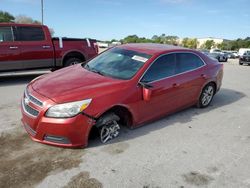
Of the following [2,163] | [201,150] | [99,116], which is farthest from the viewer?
[201,150]

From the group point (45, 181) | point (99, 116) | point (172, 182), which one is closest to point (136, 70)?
point (99, 116)

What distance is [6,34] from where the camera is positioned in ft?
26.9

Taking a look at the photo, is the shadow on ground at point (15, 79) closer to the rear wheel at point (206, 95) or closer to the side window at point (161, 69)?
the side window at point (161, 69)

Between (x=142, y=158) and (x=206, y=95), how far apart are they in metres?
3.18

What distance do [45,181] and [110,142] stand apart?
4.34 ft

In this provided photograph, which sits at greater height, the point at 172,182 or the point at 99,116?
the point at 99,116

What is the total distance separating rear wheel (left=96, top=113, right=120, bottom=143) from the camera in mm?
4012

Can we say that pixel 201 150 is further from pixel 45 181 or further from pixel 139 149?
pixel 45 181

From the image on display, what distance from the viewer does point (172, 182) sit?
3.27m

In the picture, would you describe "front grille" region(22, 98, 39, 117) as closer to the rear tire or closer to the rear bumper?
the rear bumper

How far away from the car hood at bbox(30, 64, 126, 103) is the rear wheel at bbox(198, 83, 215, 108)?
8.63 feet

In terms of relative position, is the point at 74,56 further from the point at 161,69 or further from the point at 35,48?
the point at 161,69

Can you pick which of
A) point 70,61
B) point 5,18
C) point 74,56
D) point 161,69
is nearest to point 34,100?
point 161,69

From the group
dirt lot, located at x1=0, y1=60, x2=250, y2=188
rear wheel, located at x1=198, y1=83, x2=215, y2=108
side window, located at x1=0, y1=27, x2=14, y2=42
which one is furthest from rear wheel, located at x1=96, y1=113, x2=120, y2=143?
side window, located at x1=0, y1=27, x2=14, y2=42
